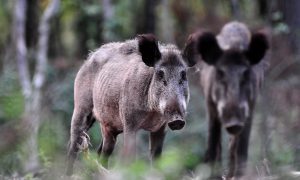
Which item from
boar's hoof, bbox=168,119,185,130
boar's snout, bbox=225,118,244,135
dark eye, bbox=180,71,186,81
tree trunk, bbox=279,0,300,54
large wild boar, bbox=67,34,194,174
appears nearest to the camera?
boar's snout, bbox=225,118,244,135

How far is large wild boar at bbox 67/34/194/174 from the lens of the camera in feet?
33.2

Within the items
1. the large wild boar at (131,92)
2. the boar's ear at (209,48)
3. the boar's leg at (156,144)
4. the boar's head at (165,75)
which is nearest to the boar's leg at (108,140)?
the large wild boar at (131,92)

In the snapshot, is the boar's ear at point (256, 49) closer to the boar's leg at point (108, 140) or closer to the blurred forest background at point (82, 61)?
the blurred forest background at point (82, 61)

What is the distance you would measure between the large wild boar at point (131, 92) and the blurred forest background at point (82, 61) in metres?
0.51

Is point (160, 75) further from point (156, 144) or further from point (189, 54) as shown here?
point (156, 144)

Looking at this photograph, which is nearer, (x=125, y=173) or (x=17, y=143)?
(x=125, y=173)

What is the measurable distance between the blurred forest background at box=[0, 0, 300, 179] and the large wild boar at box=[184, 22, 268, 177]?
0.49 m

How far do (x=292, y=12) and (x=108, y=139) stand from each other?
50.2 feet

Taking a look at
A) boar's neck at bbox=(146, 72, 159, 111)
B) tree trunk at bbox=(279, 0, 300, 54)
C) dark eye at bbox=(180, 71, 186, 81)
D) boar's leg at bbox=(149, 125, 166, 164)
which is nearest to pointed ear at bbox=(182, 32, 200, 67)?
dark eye at bbox=(180, 71, 186, 81)

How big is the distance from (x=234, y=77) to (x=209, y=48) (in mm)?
473

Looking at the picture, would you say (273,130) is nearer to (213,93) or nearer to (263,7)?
(213,93)

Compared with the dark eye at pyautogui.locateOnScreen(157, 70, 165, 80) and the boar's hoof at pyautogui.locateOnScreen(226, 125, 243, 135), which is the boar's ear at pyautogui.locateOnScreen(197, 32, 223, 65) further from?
the dark eye at pyautogui.locateOnScreen(157, 70, 165, 80)

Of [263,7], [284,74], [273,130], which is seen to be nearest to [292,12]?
[284,74]

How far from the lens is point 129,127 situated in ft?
34.6
